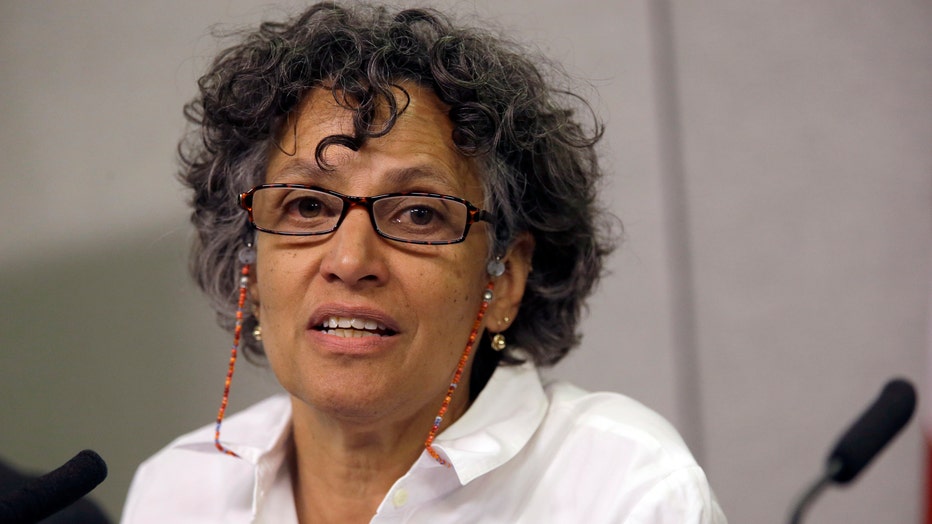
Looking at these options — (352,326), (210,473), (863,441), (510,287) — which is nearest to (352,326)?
(352,326)

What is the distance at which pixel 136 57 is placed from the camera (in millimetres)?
2660

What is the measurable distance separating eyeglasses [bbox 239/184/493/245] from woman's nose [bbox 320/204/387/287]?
0.01 metres

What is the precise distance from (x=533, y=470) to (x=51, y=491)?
883mm

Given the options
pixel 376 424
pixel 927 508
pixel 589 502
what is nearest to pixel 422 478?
pixel 376 424

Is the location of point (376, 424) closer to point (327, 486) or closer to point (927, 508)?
point (327, 486)

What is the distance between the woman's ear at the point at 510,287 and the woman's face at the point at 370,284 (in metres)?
0.11

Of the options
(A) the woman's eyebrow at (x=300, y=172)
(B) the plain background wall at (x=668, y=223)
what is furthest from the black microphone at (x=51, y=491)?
(B) the plain background wall at (x=668, y=223)

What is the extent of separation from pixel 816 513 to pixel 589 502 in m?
1.49

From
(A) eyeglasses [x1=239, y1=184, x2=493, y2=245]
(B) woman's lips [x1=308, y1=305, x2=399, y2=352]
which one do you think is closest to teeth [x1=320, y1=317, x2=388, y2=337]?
(B) woman's lips [x1=308, y1=305, x2=399, y2=352]

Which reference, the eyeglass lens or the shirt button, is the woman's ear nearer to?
the eyeglass lens

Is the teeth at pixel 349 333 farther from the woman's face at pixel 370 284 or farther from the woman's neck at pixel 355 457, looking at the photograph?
the woman's neck at pixel 355 457

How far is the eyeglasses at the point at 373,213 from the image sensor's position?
1498 mm

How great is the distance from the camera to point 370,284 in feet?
4.78

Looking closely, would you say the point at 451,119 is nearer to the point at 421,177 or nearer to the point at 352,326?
the point at 421,177
